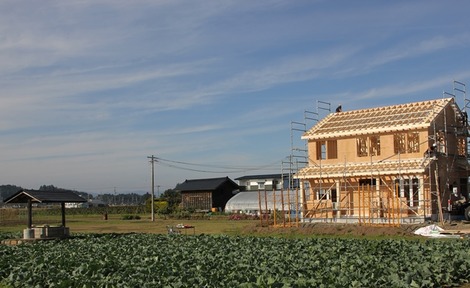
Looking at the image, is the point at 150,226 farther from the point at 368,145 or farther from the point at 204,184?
the point at 204,184

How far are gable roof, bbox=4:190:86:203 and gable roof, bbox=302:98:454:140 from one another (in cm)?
1813

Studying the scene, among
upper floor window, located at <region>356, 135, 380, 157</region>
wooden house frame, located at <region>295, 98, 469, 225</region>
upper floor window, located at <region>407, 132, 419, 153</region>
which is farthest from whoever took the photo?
upper floor window, located at <region>356, 135, 380, 157</region>

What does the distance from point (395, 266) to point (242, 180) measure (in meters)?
77.9

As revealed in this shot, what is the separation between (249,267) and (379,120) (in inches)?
1100

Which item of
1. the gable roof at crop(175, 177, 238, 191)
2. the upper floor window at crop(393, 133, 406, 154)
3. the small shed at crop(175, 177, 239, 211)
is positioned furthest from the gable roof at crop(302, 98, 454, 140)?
the small shed at crop(175, 177, 239, 211)

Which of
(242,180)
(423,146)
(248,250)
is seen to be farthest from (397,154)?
(242,180)

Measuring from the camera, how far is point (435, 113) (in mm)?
38469

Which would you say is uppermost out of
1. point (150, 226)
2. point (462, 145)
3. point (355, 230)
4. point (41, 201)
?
point (462, 145)

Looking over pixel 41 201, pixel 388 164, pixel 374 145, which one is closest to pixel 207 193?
pixel 374 145

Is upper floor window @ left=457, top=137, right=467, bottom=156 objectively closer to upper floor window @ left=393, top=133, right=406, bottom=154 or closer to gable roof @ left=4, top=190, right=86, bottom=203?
upper floor window @ left=393, top=133, right=406, bottom=154

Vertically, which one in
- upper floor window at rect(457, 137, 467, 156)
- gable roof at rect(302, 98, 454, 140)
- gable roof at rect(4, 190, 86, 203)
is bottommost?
gable roof at rect(4, 190, 86, 203)

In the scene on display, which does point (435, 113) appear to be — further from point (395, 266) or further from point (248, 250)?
point (395, 266)

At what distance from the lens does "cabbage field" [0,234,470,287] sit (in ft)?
43.5

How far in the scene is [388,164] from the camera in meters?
38.2
